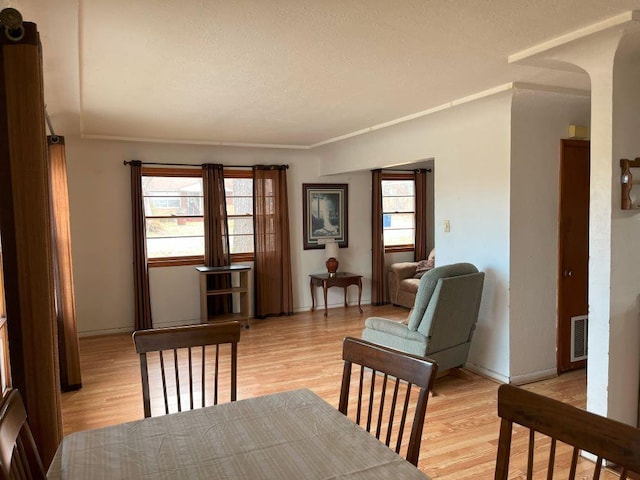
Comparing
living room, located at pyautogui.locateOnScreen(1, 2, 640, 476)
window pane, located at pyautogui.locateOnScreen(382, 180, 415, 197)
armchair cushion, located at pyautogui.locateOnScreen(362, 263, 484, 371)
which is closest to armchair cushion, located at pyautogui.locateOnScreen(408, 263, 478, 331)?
armchair cushion, located at pyautogui.locateOnScreen(362, 263, 484, 371)

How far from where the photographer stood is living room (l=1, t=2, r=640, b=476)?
2723mm

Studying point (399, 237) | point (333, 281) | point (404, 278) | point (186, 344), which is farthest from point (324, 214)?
point (186, 344)

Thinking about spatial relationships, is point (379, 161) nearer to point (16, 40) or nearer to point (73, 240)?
point (73, 240)

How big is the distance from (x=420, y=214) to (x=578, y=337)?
12.3 ft

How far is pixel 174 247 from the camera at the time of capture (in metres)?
6.32

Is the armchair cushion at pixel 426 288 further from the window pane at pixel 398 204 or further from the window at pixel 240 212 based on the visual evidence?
Answer: the window pane at pixel 398 204

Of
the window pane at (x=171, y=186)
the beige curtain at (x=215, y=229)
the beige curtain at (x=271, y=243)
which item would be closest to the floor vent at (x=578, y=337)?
the beige curtain at (x=271, y=243)

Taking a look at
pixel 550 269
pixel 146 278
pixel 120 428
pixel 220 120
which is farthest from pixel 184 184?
pixel 120 428

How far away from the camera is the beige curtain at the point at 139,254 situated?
5.92 meters

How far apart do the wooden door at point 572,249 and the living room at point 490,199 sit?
98 millimetres

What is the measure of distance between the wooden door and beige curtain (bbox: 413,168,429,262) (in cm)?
Result: 354

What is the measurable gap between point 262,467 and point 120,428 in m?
0.56

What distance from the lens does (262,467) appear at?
1305 millimetres

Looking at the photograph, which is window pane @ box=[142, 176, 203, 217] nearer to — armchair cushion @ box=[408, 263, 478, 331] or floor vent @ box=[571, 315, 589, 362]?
armchair cushion @ box=[408, 263, 478, 331]
